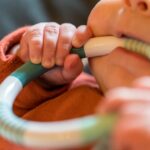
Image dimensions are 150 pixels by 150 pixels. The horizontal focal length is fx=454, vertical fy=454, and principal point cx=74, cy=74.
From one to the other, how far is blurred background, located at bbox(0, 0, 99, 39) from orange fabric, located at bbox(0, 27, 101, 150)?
16 centimetres

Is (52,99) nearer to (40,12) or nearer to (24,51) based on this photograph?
(24,51)

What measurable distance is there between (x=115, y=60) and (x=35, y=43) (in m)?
0.14

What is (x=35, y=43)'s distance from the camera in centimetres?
68

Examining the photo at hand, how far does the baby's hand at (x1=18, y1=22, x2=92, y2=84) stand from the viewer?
66cm

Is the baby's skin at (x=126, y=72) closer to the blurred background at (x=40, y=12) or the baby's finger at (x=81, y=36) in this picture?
the baby's finger at (x=81, y=36)

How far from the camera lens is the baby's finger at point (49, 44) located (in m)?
0.67

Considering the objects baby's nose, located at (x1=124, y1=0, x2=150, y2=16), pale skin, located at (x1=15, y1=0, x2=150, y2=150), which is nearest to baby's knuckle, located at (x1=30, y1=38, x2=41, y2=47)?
pale skin, located at (x1=15, y1=0, x2=150, y2=150)

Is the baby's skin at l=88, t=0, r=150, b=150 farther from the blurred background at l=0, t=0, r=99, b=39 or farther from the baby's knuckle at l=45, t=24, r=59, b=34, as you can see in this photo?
the blurred background at l=0, t=0, r=99, b=39

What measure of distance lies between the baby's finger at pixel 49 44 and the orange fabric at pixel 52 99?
70mm

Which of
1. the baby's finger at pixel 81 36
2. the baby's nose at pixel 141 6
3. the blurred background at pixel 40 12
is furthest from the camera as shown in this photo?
the blurred background at pixel 40 12

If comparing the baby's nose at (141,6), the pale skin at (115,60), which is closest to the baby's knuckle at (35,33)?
the pale skin at (115,60)

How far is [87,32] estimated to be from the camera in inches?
25.4

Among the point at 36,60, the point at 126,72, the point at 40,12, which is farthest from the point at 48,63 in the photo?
the point at 40,12

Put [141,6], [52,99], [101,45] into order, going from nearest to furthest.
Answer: [141,6]
[101,45]
[52,99]
